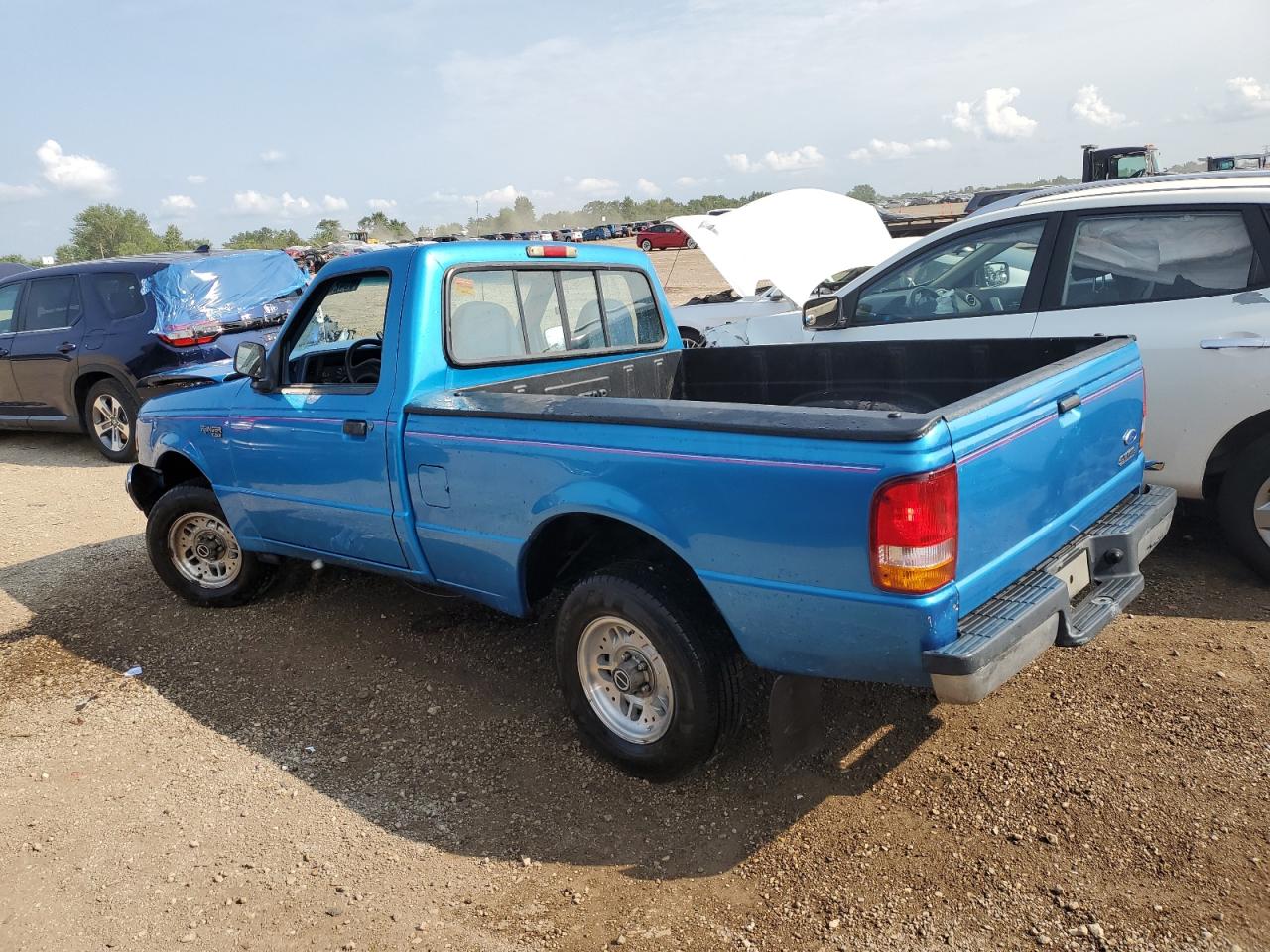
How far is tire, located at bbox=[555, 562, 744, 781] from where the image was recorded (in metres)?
3.07

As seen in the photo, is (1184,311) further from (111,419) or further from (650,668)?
(111,419)

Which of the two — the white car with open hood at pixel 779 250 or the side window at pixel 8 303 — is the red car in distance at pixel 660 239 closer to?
the white car with open hood at pixel 779 250

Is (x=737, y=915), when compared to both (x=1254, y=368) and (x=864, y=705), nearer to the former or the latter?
(x=864, y=705)

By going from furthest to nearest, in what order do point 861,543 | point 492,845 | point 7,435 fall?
point 7,435, point 492,845, point 861,543

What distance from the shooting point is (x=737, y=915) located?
2.72 m

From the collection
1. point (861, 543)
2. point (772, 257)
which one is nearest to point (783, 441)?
point (861, 543)

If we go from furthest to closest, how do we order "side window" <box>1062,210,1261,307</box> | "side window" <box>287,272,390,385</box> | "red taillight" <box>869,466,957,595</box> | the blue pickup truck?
"side window" <box>1062,210,1261,307</box> < "side window" <box>287,272,390,385</box> < the blue pickup truck < "red taillight" <box>869,466,957,595</box>

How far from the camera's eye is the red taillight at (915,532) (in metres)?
2.49

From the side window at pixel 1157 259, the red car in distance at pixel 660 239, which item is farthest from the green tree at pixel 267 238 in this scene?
the side window at pixel 1157 259

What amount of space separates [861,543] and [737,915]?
114 cm

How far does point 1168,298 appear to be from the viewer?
4.55m

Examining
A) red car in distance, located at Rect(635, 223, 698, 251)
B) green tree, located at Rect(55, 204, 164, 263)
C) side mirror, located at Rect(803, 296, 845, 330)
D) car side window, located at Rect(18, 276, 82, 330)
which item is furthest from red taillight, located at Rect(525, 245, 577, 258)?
green tree, located at Rect(55, 204, 164, 263)

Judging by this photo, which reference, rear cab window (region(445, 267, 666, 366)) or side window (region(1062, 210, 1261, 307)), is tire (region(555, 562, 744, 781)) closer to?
rear cab window (region(445, 267, 666, 366))

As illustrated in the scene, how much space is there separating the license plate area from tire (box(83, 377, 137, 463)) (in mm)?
8273
